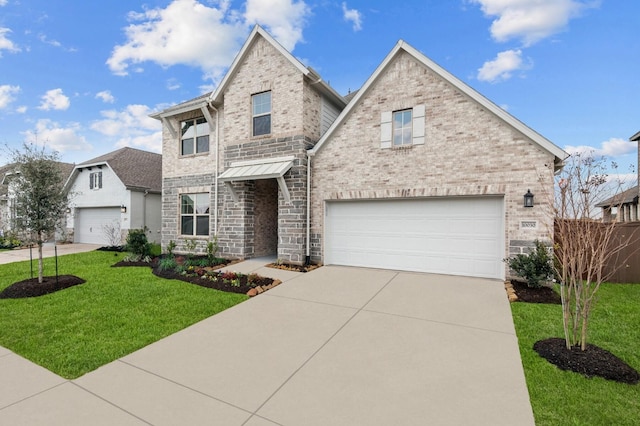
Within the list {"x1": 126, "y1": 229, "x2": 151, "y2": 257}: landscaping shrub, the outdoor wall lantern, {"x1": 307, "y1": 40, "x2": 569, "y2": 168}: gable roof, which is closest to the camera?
{"x1": 307, "y1": 40, "x2": 569, "y2": 168}: gable roof

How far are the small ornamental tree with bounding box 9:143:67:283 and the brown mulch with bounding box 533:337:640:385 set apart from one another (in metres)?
11.3

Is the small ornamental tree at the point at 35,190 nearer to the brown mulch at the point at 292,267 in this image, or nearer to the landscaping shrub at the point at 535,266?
the brown mulch at the point at 292,267

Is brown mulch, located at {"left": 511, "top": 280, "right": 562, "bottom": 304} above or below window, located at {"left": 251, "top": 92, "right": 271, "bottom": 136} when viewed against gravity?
below

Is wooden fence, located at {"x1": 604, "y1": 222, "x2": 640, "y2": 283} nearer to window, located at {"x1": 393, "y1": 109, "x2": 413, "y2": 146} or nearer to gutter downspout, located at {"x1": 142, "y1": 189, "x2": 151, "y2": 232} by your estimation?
window, located at {"x1": 393, "y1": 109, "x2": 413, "y2": 146}

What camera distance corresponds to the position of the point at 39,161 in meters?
7.71

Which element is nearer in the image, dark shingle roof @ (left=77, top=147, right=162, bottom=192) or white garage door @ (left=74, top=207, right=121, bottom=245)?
dark shingle roof @ (left=77, top=147, right=162, bottom=192)

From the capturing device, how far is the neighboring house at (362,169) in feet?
26.7

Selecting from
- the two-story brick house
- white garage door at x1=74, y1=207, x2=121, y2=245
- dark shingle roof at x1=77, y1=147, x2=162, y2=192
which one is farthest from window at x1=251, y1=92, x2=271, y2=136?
white garage door at x1=74, y1=207, x2=121, y2=245

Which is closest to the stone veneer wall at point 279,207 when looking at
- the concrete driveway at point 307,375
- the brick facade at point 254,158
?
the brick facade at point 254,158

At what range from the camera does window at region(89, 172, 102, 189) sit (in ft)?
60.7

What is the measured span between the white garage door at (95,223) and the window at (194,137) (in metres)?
8.11

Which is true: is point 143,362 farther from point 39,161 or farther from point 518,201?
point 518,201

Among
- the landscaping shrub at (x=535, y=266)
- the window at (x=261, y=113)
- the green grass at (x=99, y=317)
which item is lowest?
the green grass at (x=99, y=317)

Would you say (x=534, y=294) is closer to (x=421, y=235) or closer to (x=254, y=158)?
(x=421, y=235)
